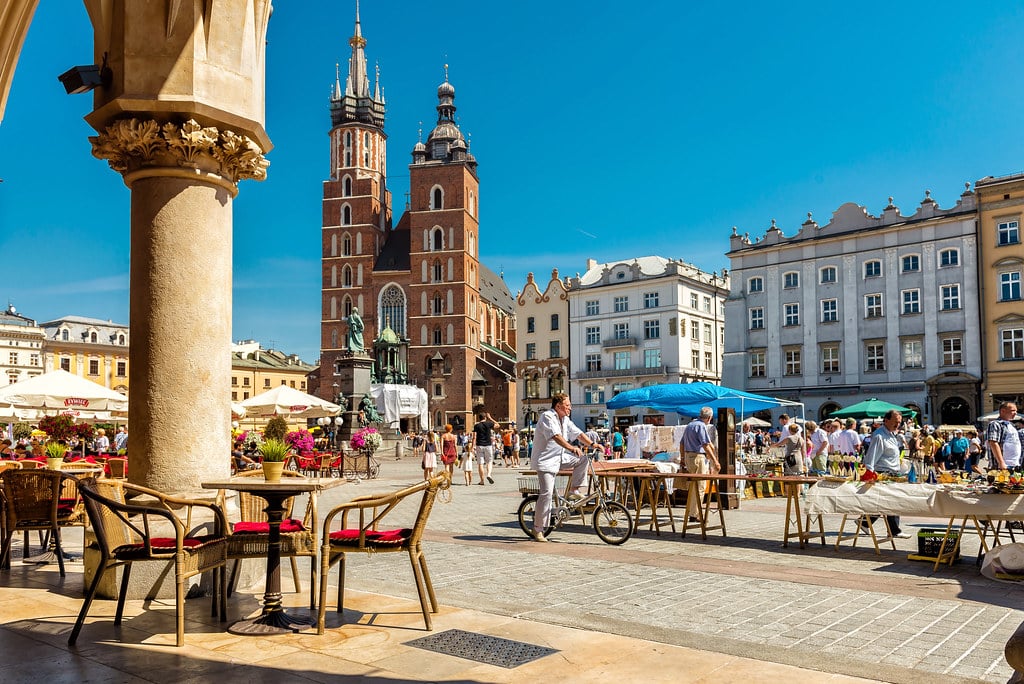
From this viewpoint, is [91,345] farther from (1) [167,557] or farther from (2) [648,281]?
(1) [167,557]

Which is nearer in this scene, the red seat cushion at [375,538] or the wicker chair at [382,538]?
the wicker chair at [382,538]

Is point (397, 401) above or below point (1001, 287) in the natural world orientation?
below

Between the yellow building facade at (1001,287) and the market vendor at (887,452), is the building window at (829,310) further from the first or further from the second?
the market vendor at (887,452)

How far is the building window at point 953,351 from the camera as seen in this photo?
143ft

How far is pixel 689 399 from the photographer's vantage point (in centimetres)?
1562

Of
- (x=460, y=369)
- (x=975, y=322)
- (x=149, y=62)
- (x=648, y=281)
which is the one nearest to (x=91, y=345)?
(x=460, y=369)

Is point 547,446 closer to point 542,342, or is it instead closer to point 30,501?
point 30,501

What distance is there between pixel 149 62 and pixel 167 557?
3.52 metres

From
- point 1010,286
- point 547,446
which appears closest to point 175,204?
point 547,446

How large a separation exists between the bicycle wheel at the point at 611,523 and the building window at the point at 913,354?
39826mm

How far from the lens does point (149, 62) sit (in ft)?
20.3

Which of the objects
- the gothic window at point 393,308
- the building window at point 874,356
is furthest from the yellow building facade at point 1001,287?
the gothic window at point 393,308

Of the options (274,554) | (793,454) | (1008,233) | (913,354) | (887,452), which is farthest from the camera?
(913,354)

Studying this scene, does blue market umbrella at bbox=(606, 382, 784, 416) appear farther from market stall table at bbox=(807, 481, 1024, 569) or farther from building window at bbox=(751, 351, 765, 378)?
building window at bbox=(751, 351, 765, 378)
